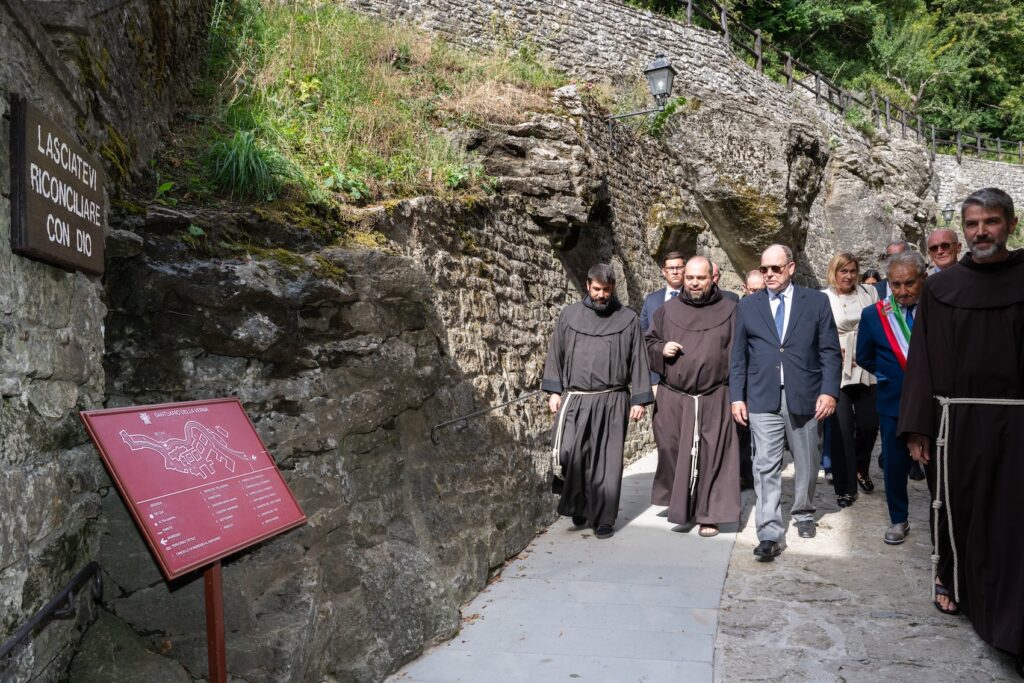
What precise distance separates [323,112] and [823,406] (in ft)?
13.5

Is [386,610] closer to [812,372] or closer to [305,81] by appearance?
[812,372]

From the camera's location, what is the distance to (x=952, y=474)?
3486mm

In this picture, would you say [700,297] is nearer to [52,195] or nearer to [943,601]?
[943,601]

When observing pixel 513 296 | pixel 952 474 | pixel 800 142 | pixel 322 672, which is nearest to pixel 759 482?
pixel 952 474

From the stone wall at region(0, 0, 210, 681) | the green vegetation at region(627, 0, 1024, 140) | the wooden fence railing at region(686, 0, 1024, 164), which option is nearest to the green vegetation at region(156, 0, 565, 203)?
the stone wall at region(0, 0, 210, 681)

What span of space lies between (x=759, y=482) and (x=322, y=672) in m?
2.81

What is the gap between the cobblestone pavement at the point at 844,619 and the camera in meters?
3.14

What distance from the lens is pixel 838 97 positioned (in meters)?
24.2

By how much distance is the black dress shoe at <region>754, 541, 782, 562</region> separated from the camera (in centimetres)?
457

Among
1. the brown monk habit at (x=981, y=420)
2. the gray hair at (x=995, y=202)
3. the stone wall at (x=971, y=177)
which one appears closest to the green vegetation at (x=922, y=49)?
the stone wall at (x=971, y=177)

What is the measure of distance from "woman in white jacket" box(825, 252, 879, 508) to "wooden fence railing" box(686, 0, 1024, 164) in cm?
1250

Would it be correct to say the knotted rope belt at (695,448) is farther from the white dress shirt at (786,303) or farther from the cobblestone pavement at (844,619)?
the white dress shirt at (786,303)

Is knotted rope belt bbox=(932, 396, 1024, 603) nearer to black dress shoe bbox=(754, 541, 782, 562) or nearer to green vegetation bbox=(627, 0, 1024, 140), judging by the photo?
black dress shoe bbox=(754, 541, 782, 562)

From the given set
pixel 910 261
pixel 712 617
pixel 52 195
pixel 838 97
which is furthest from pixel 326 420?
pixel 838 97
